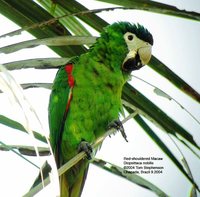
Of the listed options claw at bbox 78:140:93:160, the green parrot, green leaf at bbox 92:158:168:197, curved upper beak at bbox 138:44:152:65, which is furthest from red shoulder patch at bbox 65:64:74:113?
green leaf at bbox 92:158:168:197

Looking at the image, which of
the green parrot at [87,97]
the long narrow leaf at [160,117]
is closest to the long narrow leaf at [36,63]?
the long narrow leaf at [160,117]

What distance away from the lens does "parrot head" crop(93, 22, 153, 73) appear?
1125mm

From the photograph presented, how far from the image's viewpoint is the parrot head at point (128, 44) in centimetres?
112

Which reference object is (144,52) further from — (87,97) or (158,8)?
(158,8)

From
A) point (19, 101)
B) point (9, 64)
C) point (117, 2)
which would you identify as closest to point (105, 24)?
point (117, 2)

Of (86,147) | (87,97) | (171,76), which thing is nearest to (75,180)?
(86,147)

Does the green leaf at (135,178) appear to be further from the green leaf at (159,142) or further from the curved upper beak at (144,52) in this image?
the curved upper beak at (144,52)

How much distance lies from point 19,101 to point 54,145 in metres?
0.87

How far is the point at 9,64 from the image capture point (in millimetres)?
474

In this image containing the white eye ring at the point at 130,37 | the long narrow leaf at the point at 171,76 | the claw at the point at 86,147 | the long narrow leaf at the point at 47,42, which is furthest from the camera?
the white eye ring at the point at 130,37

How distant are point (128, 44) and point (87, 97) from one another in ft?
0.78

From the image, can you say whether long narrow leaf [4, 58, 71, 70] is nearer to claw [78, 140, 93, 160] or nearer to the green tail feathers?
claw [78, 140, 93, 160]

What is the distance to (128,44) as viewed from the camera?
119cm

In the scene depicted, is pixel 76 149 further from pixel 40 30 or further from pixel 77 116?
pixel 40 30
